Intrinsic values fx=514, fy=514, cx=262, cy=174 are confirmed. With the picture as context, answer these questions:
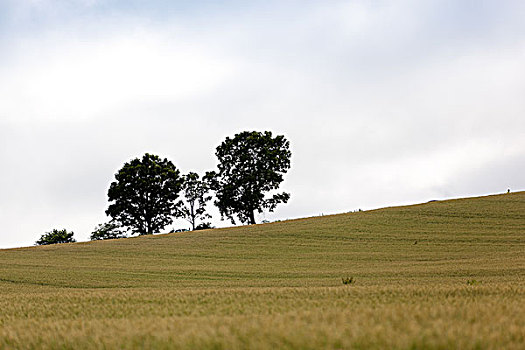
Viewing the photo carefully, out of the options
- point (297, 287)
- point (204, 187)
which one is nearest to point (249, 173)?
point (204, 187)

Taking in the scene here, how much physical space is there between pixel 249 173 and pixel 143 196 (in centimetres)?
1187

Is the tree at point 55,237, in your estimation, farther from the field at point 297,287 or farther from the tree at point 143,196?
the field at point 297,287

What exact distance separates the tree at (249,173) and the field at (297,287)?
47.4ft

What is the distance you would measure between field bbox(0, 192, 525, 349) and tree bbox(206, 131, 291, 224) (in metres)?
14.4

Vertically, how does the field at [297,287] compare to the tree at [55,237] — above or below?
below

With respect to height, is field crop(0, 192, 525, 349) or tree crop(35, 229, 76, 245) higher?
tree crop(35, 229, 76, 245)

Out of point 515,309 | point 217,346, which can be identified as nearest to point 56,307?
point 217,346

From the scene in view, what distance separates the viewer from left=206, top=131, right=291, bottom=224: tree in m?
53.5

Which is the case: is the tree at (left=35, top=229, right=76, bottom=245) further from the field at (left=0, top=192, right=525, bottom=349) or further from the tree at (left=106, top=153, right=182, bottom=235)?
the field at (left=0, top=192, right=525, bottom=349)

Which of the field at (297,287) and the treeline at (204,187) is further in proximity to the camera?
Result: the treeline at (204,187)

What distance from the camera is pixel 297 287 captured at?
8.05 meters

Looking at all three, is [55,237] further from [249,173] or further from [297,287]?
[297,287]

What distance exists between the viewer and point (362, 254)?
76.7 ft

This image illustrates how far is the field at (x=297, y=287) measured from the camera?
2.24 metres
